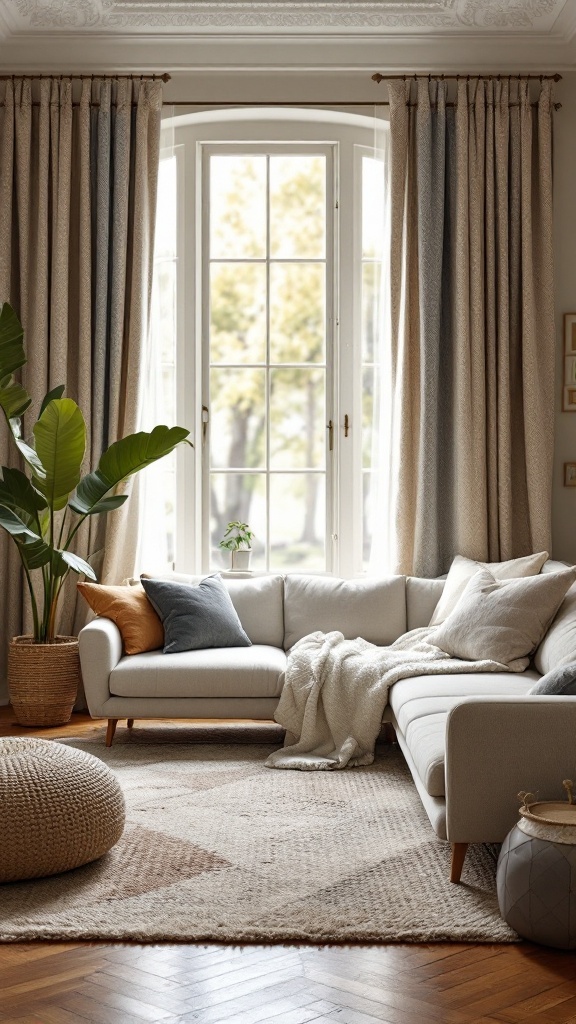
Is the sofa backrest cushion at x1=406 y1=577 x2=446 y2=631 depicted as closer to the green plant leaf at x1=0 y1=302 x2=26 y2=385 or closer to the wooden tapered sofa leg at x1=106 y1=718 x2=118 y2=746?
the wooden tapered sofa leg at x1=106 y1=718 x2=118 y2=746

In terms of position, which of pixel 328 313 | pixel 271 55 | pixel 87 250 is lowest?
pixel 328 313

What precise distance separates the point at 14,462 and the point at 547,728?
3.42 metres

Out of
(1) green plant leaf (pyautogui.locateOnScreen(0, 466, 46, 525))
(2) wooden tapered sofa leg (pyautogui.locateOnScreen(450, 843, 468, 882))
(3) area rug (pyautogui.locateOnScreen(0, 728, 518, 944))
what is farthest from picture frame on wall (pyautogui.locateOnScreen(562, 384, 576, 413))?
(2) wooden tapered sofa leg (pyautogui.locateOnScreen(450, 843, 468, 882))

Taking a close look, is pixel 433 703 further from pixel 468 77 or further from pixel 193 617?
pixel 468 77

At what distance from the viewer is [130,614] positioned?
15.3 ft

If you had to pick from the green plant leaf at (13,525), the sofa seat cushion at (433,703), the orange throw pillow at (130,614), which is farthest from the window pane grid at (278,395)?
the sofa seat cushion at (433,703)

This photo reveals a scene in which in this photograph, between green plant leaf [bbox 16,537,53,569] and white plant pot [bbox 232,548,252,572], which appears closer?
green plant leaf [bbox 16,537,53,569]

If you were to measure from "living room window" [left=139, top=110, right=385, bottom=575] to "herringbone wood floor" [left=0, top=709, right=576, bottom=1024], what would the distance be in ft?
10.4

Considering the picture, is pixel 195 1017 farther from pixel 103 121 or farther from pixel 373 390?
pixel 103 121

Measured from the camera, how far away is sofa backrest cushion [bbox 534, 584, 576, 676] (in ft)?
12.6

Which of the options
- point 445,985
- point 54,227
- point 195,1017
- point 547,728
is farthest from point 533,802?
point 54,227

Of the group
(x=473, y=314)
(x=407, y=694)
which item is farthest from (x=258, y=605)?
(x=473, y=314)

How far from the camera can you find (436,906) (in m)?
2.77

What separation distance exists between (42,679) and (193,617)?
2.64ft
